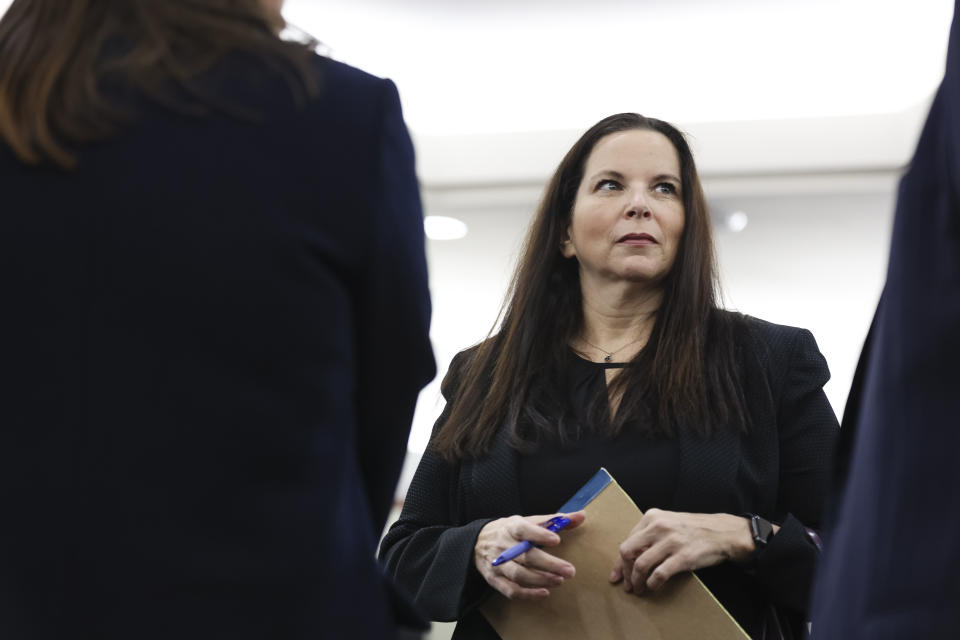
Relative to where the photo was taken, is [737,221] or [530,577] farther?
[737,221]

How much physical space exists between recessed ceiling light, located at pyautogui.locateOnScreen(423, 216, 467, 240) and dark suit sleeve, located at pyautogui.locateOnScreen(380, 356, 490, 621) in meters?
4.02

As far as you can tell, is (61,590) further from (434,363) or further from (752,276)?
(752,276)

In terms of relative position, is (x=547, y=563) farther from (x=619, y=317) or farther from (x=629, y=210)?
(x=629, y=210)

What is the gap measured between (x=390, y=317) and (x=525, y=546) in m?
0.61

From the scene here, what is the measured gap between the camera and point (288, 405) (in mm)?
787

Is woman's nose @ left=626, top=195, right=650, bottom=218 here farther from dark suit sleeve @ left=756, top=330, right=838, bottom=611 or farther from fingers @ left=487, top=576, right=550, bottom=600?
fingers @ left=487, top=576, right=550, bottom=600

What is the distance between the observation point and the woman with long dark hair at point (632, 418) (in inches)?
56.6

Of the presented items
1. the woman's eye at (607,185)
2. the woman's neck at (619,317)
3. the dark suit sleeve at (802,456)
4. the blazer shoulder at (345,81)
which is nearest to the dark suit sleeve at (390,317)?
the blazer shoulder at (345,81)

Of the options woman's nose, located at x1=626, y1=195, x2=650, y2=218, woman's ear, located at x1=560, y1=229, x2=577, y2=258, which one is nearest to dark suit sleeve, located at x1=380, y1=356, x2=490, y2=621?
woman's ear, located at x1=560, y1=229, x2=577, y2=258

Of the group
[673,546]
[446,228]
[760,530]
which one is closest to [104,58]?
[673,546]

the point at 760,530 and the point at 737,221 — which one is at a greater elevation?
the point at 737,221

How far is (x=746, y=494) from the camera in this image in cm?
153

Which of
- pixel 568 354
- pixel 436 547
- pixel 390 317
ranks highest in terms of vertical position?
pixel 390 317

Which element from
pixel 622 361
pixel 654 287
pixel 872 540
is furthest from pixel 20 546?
pixel 654 287
